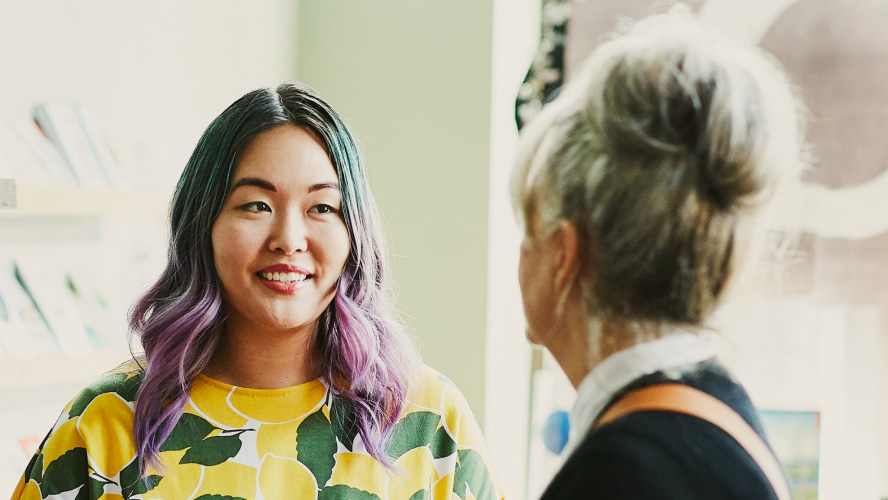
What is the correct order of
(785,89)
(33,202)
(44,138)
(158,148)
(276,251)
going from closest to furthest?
(785,89), (276,251), (33,202), (44,138), (158,148)

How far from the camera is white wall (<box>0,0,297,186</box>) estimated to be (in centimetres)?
249

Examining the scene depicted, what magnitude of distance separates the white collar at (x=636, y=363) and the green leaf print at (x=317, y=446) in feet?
3.03

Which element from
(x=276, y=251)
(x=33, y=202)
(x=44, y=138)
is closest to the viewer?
(x=276, y=251)

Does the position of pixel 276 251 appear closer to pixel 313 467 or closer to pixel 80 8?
pixel 313 467

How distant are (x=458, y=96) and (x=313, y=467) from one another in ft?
5.54

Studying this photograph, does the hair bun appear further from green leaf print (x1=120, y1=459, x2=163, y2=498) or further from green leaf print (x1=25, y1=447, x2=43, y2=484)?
green leaf print (x1=25, y1=447, x2=43, y2=484)

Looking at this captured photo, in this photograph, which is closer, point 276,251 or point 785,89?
point 785,89

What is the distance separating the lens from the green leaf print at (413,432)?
1.57 meters

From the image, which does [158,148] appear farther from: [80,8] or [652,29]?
[652,29]

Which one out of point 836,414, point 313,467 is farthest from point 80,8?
point 836,414

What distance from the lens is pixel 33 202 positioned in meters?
2.23

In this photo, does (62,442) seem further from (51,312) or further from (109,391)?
(51,312)

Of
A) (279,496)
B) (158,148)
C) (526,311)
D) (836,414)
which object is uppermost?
(526,311)

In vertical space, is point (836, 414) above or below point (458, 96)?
below
